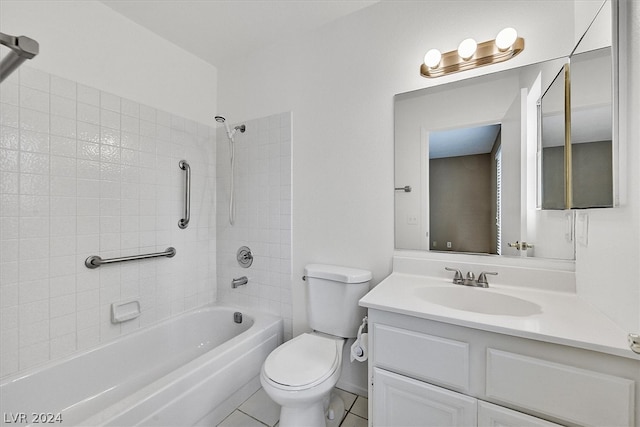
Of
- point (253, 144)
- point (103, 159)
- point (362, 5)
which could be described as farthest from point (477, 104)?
point (103, 159)

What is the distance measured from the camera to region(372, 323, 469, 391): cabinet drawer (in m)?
0.97

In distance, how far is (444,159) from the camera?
4.90ft

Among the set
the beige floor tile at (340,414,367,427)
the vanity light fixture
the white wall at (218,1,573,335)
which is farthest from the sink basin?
the vanity light fixture

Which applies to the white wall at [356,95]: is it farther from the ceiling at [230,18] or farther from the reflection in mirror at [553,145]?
the reflection in mirror at [553,145]

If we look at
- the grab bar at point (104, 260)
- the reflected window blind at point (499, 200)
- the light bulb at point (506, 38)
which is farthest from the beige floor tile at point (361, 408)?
the light bulb at point (506, 38)

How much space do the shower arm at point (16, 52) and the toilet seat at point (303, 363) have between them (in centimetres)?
134

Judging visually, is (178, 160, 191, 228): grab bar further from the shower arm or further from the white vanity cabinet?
the white vanity cabinet

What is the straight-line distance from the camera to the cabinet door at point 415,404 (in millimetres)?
975

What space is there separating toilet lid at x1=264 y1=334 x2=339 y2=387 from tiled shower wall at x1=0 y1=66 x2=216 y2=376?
110cm

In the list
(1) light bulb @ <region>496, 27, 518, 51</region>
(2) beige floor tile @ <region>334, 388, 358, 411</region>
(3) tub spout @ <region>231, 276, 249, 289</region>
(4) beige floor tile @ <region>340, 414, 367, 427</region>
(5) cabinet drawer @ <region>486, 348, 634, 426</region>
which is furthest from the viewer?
(3) tub spout @ <region>231, 276, 249, 289</region>

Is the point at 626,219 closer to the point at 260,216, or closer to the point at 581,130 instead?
the point at 581,130

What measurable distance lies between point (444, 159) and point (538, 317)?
86 cm

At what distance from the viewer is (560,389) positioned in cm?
84

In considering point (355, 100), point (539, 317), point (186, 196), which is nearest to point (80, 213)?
point (186, 196)
